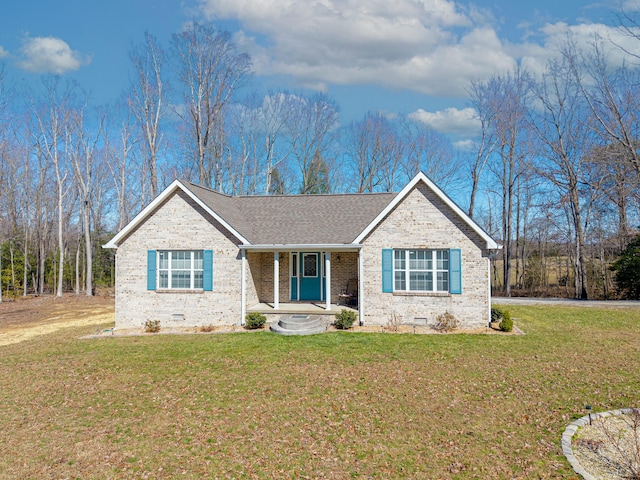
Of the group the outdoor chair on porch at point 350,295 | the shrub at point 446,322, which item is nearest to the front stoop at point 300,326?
the outdoor chair on porch at point 350,295

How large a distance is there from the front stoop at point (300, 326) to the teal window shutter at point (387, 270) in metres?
2.68

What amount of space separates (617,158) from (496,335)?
1858 centimetres

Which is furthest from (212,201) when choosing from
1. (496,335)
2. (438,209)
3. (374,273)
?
(496,335)

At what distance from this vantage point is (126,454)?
6.39 metres

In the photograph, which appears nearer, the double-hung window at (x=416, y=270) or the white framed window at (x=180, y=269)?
the double-hung window at (x=416, y=270)

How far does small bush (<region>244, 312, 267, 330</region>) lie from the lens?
15.4m

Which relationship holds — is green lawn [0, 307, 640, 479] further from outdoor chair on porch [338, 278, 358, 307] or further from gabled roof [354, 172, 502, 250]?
gabled roof [354, 172, 502, 250]

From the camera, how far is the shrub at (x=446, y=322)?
49.0ft

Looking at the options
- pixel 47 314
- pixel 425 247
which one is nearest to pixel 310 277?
pixel 425 247

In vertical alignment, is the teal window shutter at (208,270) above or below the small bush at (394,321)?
above

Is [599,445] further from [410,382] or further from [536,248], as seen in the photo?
[536,248]

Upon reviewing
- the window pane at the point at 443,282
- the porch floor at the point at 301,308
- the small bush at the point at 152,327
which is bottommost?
the small bush at the point at 152,327

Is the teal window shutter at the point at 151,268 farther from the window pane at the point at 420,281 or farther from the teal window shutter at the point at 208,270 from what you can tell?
the window pane at the point at 420,281

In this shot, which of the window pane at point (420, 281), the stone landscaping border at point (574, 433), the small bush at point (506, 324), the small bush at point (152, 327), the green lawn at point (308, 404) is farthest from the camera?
the small bush at point (152, 327)
